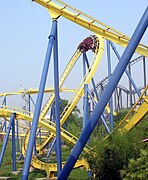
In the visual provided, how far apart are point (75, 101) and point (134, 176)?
30.6ft

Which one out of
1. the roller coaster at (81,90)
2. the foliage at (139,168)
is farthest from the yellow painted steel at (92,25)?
the foliage at (139,168)

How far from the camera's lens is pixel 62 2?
27.8ft

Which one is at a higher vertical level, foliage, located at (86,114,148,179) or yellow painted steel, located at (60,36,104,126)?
yellow painted steel, located at (60,36,104,126)

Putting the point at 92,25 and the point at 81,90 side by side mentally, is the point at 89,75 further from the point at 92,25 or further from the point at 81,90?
the point at 92,25

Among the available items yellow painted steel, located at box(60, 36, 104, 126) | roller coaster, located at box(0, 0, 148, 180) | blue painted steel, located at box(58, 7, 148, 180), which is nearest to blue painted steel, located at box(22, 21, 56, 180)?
roller coaster, located at box(0, 0, 148, 180)

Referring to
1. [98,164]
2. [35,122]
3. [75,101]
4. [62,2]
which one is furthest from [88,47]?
[98,164]

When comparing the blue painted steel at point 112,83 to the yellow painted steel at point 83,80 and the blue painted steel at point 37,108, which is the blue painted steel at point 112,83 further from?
the yellow painted steel at point 83,80

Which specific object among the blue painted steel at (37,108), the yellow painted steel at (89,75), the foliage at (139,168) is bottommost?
the foliage at (139,168)

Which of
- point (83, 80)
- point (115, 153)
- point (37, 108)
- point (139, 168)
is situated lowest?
point (139, 168)

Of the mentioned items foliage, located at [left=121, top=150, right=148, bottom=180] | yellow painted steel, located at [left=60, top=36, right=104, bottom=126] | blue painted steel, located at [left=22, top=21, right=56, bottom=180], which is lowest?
foliage, located at [left=121, top=150, right=148, bottom=180]

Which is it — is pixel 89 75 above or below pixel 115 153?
above

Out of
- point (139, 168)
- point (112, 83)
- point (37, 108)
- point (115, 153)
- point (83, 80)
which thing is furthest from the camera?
point (83, 80)

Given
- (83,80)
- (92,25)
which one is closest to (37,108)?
(92,25)

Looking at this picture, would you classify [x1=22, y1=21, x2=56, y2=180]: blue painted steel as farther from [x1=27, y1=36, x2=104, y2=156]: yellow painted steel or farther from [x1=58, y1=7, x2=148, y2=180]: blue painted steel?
[x1=27, y1=36, x2=104, y2=156]: yellow painted steel
